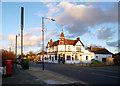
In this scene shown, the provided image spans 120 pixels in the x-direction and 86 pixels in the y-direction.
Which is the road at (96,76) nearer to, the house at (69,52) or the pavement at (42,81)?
the pavement at (42,81)

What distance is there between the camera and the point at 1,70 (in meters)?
12.5

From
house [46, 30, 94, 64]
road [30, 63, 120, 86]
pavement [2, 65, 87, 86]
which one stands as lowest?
road [30, 63, 120, 86]

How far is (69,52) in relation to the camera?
164ft

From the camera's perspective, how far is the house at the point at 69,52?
49656 millimetres

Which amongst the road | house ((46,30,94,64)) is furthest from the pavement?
house ((46,30,94,64))

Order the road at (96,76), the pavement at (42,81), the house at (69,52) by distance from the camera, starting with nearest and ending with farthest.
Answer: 1. the pavement at (42,81)
2. the road at (96,76)
3. the house at (69,52)

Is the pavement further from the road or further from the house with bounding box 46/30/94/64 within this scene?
the house with bounding box 46/30/94/64

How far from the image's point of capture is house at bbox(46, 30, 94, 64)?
4966 cm

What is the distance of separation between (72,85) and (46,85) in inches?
70.6

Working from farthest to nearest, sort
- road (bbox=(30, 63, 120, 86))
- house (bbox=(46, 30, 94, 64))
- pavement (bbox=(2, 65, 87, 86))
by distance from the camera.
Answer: house (bbox=(46, 30, 94, 64)) → road (bbox=(30, 63, 120, 86)) → pavement (bbox=(2, 65, 87, 86))

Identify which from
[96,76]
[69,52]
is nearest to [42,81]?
[96,76]

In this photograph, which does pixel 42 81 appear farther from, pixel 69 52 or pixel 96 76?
pixel 69 52

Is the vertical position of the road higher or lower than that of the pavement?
lower

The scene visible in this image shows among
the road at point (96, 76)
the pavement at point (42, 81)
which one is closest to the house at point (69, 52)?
the road at point (96, 76)
